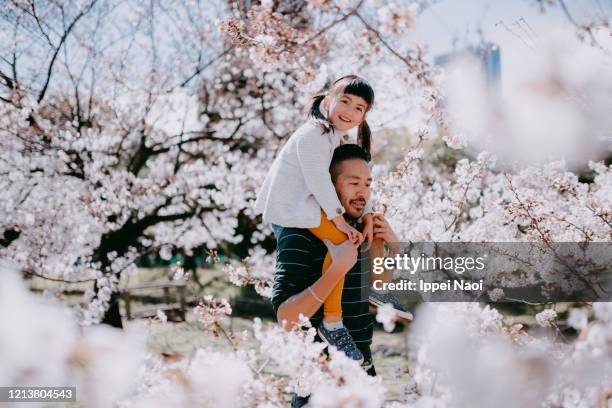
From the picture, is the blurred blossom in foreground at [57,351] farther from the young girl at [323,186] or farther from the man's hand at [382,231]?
the man's hand at [382,231]

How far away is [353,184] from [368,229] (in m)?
0.15

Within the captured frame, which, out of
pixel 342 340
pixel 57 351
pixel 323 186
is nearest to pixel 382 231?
pixel 323 186

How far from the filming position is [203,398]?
1.25 metres

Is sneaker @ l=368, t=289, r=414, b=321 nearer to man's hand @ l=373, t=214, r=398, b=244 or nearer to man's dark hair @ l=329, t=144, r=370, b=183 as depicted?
man's hand @ l=373, t=214, r=398, b=244

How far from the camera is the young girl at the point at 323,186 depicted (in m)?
1.68

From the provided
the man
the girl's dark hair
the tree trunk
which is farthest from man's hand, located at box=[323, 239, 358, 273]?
the tree trunk

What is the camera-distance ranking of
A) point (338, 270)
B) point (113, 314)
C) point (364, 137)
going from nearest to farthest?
point (338, 270)
point (364, 137)
point (113, 314)

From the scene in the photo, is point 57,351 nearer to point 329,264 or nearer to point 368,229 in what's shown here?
point 329,264

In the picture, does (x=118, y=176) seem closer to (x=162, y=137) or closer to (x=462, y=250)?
(x=162, y=137)

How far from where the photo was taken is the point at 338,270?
63.9 inches

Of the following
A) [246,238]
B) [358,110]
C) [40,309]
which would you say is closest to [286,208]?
[358,110]

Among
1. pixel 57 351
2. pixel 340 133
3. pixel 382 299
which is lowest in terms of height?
pixel 57 351

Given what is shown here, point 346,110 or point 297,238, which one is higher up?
point 346,110

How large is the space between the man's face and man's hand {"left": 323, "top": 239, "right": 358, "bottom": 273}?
162 millimetres
